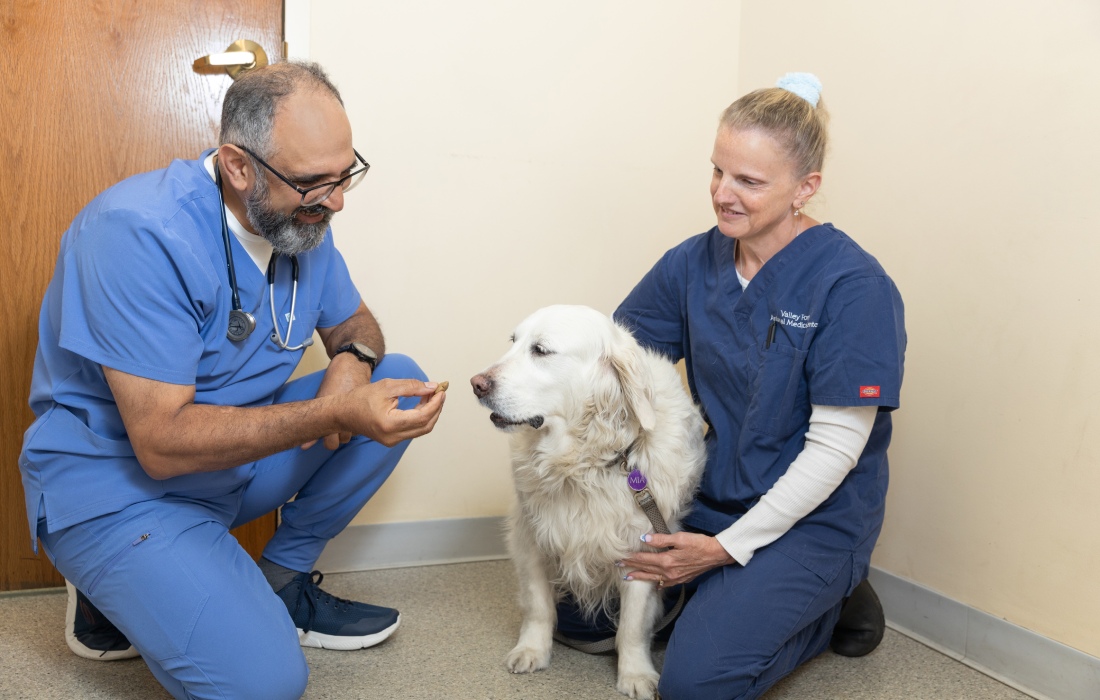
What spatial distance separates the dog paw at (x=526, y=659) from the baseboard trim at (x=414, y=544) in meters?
0.74

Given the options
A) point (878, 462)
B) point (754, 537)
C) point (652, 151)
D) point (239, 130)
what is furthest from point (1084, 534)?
point (239, 130)

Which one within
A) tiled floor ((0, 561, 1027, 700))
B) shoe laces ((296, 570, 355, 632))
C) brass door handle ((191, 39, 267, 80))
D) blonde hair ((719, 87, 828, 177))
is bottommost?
tiled floor ((0, 561, 1027, 700))

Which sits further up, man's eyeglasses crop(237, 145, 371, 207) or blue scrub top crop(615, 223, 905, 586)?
man's eyeglasses crop(237, 145, 371, 207)

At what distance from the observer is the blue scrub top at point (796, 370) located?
67.8 inches

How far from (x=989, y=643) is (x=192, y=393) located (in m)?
1.82

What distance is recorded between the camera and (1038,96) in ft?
6.12

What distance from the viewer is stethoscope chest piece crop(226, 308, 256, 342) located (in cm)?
167

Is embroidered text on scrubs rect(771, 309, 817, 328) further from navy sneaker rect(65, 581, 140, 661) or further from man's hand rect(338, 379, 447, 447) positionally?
navy sneaker rect(65, 581, 140, 661)

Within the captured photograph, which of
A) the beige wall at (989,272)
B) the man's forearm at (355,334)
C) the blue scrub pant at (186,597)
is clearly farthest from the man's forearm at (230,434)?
the beige wall at (989,272)

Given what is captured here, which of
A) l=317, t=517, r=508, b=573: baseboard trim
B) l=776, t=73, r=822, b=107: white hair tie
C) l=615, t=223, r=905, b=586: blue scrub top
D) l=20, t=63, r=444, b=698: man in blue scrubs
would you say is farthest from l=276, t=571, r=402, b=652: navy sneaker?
l=776, t=73, r=822, b=107: white hair tie

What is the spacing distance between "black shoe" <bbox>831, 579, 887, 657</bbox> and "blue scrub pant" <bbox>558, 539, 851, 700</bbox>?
25cm

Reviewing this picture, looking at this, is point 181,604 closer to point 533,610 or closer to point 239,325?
point 239,325

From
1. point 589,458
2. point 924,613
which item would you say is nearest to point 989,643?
point 924,613

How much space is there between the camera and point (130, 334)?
4.82 ft
